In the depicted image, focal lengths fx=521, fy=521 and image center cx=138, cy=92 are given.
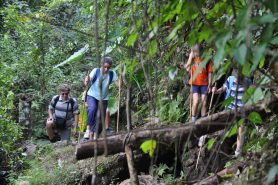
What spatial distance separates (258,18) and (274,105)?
56.4 inches

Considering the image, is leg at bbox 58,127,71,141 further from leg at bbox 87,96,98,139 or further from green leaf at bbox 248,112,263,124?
green leaf at bbox 248,112,263,124

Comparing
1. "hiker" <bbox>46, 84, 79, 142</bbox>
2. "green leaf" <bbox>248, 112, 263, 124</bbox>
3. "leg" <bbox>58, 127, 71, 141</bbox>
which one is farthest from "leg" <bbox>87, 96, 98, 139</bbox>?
"green leaf" <bbox>248, 112, 263, 124</bbox>

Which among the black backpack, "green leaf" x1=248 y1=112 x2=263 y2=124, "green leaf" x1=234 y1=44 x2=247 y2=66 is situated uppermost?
"green leaf" x1=234 y1=44 x2=247 y2=66

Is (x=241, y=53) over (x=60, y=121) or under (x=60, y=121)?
over

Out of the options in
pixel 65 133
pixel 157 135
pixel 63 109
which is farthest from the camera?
pixel 65 133

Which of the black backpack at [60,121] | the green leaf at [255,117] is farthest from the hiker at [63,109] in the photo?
the green leaf at [255,117]

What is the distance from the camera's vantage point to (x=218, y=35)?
1.96 meters

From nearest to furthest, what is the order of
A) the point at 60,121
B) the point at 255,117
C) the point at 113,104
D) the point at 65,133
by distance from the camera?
1. the point at 255,117
2. the point at 60,121
3. the point at 65,133
4. the point at 113,104

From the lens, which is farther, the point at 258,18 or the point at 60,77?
the point at 60,77

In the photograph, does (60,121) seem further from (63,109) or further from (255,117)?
(255,117)

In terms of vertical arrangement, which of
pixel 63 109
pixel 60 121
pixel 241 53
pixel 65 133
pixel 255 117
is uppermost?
pixel 241 53

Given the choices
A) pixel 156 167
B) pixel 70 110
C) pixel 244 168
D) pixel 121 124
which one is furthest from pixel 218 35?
pixel 121 124

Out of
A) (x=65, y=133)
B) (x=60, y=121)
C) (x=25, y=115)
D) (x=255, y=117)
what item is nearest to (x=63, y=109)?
(x=60, y=121)

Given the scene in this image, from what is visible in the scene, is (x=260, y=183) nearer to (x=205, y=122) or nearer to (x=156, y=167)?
(x=205, y=122)
